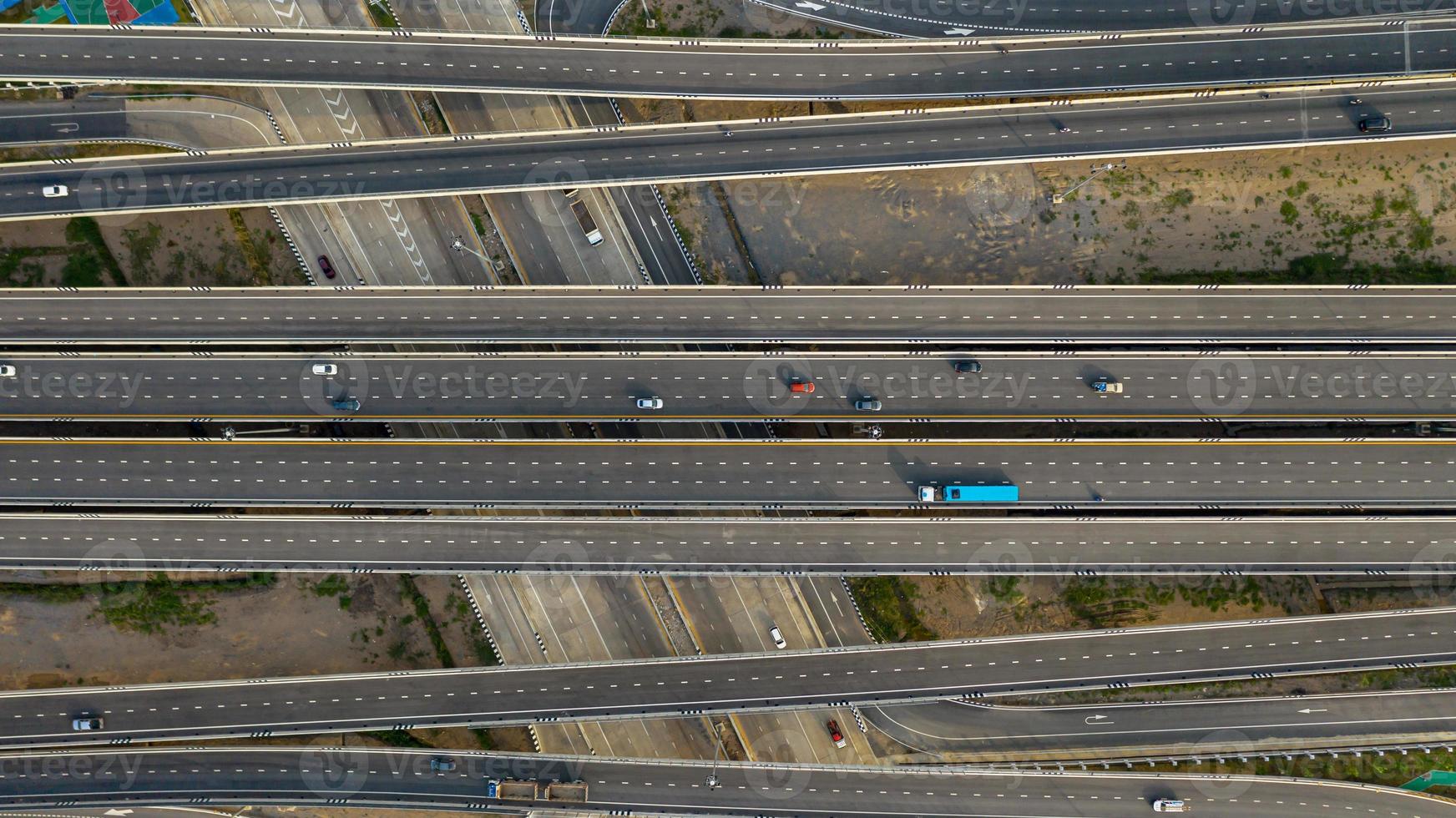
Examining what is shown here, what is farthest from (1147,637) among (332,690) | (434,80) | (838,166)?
(434,80)

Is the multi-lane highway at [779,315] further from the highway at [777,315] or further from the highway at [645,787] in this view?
the highway at [645,787]

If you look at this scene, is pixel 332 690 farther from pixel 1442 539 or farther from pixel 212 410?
pixel 1442 539

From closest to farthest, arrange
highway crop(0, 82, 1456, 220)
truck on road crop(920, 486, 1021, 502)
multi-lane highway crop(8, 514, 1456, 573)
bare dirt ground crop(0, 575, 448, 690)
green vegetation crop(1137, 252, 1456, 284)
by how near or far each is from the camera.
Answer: truck on road crop(920, 486, 1021, 502) < multi-lane highway crop(8, 514, 1456, 573) < highway crop(0, 82, 1456, 220) < green vegetation crop(1137, 252, 1456, 284) < bare dirt ground crop(0, 575, 448, 690)

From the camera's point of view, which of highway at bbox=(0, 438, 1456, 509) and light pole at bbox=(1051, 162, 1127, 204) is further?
light pole at bbox=(1051, 162, 1127, 204)

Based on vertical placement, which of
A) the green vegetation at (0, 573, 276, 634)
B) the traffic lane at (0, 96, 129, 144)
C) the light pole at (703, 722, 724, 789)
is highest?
the traffic lane at (0, 96, 129, 144)

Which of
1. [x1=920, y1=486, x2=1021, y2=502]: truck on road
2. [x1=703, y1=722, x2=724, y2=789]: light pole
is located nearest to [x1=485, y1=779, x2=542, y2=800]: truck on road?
[x1=703, y1=722, x2=724, y2=789]: light pole

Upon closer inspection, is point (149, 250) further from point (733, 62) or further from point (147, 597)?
point (733, 62)

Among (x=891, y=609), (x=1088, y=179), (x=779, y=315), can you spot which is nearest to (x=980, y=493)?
(x=891, y=609)

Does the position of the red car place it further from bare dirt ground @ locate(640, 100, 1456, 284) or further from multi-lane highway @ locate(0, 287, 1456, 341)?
bare dirt ground @ locate(640, 100, 1456, 284)
